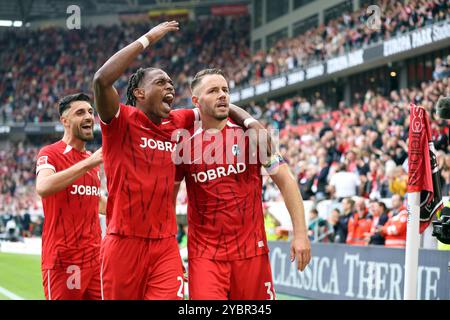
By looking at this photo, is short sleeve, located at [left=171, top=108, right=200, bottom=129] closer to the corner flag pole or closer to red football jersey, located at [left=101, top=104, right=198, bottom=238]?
red football jersey, located at [left=101, top=104, right=198, bottom=238]

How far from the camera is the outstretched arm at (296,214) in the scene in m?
5.36

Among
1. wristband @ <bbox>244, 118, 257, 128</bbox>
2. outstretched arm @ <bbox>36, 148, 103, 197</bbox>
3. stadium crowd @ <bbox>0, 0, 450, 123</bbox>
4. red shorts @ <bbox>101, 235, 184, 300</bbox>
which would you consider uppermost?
stadium crowd @ <bbox>0, 0, 450, 123</bbox>

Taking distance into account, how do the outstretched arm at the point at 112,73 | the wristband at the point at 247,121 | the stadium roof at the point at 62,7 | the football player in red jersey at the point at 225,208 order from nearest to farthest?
1. the outstretched arm at the point at 112,73
2. the football player in red jersey at the point at 225,208
3. the wristband at the point at 247,121
4. the stadium roof at the point at 62,7

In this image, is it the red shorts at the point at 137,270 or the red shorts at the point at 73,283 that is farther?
the red shorts at the point at 73,283

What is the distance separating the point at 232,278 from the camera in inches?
222

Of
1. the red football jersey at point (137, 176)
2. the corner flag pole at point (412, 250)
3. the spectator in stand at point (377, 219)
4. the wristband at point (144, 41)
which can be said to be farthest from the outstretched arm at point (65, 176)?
the spectator in stand at point (377, 219)

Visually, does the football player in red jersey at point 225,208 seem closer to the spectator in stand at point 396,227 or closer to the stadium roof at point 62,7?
the spectator in stand at point 396,227

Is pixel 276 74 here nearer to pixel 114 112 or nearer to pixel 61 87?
pixel 61 87

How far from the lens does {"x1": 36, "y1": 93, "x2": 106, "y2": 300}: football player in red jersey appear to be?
6738 mm

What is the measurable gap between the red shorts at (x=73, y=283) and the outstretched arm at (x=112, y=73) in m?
1.81

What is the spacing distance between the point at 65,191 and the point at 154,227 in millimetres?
1645

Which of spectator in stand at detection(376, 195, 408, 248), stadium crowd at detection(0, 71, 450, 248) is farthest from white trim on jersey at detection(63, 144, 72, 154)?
stadium crowd at detection(0, 71, 450, 248)

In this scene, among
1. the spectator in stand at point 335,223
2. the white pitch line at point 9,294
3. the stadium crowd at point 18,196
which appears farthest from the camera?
the stadium crowd at point 18,196

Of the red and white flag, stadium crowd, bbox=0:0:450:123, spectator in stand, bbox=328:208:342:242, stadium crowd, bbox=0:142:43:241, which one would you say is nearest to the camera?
the red and white flag
